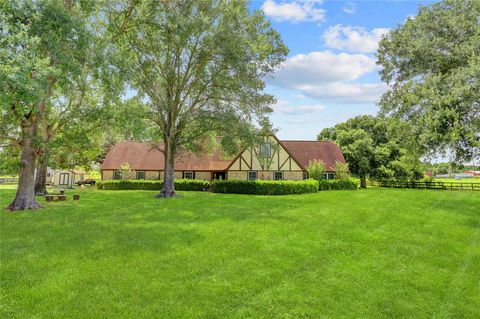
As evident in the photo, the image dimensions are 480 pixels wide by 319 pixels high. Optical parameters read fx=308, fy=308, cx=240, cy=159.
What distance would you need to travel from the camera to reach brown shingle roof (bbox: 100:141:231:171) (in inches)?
1576

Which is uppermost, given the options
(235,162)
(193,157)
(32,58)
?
(32,58)

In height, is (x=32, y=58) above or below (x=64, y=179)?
above

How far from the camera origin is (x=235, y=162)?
36.8 m

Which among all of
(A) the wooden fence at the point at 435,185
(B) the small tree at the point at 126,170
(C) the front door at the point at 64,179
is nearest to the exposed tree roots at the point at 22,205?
(B) the small tree at the point at 126,170

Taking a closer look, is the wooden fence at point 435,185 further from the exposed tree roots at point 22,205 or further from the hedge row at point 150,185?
the exposed tree roots at point 22,205

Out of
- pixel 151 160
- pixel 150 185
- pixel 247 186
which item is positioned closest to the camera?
pixel 247 186

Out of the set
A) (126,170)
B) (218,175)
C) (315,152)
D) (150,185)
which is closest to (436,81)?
(315,152)

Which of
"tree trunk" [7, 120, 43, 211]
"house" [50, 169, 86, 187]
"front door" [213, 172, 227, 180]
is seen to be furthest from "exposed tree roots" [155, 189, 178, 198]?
"house" [50, 169, 86, 187]

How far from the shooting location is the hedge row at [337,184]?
1363 inches

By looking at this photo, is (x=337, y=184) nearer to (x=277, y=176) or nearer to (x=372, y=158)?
(x=277, y=176)

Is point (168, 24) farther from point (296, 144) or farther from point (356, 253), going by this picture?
point (296, 144)

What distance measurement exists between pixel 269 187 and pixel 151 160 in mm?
18975

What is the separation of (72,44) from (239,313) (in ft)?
57.4

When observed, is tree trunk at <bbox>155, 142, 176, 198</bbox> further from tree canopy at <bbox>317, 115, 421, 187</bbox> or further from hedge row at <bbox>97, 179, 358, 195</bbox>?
tree canopy at <bbox>317, 115, 421, 187</bbox>
